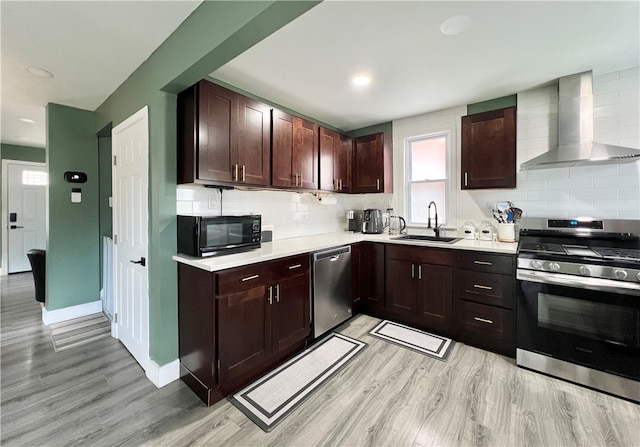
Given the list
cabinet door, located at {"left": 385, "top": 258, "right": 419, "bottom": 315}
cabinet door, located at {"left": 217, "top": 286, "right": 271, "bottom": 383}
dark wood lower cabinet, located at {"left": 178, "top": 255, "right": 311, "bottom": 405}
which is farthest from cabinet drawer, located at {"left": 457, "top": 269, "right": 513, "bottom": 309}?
cabinet door, located at {"left": 217, "top": 286, "right": 271, "bottom": 383}

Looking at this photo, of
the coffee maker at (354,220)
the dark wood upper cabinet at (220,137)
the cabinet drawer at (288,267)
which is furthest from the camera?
the coffee maker at (354,220)

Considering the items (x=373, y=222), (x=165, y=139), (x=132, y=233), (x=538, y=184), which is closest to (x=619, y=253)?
(x=538, y=184)

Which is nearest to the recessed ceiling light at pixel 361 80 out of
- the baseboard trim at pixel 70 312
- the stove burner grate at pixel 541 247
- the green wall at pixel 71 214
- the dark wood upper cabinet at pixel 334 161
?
the dark wood upper cabinet at pixel 334 161

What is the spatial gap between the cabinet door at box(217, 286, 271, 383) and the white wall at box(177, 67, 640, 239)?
3.07ft

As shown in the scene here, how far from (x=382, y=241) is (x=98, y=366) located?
9.59 ft

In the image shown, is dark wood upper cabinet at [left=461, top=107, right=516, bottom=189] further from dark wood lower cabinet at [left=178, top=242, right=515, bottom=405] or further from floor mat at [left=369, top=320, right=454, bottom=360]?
floor mat at [left=369, top=320, right=454, bottom=360]

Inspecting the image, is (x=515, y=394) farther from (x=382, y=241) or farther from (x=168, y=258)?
(x=168, y=258)

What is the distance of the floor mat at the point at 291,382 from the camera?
Answer: 5.59 ft

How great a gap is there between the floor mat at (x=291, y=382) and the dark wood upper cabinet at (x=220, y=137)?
161 cm

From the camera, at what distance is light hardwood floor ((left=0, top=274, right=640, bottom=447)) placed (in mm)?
1511

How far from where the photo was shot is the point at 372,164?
11.7ft

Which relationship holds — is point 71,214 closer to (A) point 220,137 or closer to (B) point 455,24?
(A) point 220,137

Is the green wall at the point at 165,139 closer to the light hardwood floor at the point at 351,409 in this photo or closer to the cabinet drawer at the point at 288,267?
the light hardwood floor at the point at 351,409

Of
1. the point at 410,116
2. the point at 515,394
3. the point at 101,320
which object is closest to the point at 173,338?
the point at 101,320
